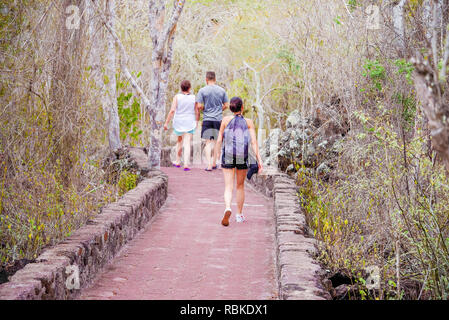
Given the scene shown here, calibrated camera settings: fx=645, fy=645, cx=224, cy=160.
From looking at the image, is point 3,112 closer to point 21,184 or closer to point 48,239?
point 21,184

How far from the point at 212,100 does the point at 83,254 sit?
6.49m

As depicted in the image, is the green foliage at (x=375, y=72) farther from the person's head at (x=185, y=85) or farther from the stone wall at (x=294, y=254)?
the person's head at (x=185, y=85)

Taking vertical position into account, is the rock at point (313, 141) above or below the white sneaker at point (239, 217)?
above

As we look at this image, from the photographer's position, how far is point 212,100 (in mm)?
11992

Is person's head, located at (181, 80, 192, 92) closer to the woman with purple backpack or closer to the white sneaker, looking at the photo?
the woman with purple backpack

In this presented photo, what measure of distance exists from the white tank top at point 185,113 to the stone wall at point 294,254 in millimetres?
3112

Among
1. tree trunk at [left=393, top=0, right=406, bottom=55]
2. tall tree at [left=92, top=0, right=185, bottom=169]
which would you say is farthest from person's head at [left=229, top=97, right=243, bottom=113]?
tall tree at [left=92, top=0, right=185, bottom=169]

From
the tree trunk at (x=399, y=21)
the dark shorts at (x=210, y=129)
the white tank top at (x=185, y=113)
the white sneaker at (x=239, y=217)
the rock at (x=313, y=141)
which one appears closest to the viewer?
the tree trunk at (x=399, y=21)

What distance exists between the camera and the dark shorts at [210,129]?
39.7 feet

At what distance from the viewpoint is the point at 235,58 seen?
21.8m

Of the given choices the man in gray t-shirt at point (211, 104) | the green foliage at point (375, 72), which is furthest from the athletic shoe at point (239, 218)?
the man in gray t-shirt at point (211, 104)

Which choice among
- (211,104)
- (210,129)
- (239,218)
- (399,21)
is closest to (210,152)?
(210,129)

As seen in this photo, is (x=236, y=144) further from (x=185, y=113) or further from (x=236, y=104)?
(x=185, y=113)
